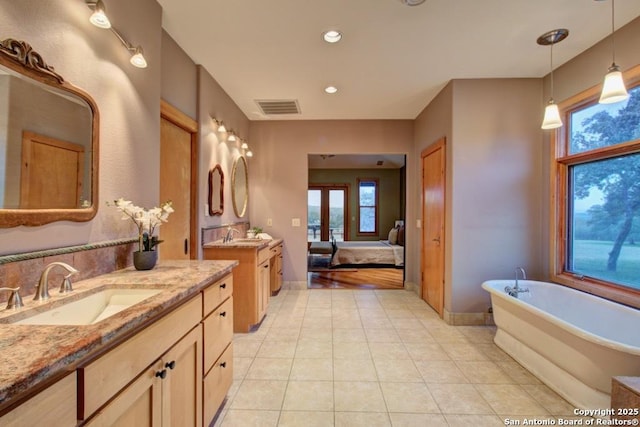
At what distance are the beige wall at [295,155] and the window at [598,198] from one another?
2.00 m

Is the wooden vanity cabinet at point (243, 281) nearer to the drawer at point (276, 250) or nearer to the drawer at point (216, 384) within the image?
the drawer at point (276, 250)

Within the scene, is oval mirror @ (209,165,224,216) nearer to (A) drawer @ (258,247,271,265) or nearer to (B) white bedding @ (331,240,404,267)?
(A) drawer @ (258,247,271,265)

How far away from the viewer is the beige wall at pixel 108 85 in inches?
49.2

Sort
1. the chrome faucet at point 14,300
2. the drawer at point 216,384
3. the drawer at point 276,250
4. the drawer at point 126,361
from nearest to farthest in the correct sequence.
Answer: the drawer at point 126,361 → the chrome faucet at point 14,300 → the drawer at point 216,384 → the drawer at point 276,250

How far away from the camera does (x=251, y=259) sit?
304cm

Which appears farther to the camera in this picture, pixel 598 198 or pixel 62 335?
pixel 598 198

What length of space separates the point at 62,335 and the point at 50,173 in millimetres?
851

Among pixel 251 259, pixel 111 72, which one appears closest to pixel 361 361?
pixel 251 259

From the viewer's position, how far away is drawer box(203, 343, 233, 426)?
5.21 feet

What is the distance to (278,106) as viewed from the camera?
4105 mm

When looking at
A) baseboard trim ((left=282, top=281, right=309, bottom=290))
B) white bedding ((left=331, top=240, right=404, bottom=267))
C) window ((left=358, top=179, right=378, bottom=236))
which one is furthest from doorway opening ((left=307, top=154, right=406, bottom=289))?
baseboard trim ((left=282, top=281, right=309, bottom=290))

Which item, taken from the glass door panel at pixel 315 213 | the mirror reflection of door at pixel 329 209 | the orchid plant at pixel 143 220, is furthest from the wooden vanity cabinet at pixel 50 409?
the glass door panel at pixel 315 213

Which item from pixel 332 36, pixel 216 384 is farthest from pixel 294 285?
pixel 332 36

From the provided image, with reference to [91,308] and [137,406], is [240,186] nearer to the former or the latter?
[91,308]
